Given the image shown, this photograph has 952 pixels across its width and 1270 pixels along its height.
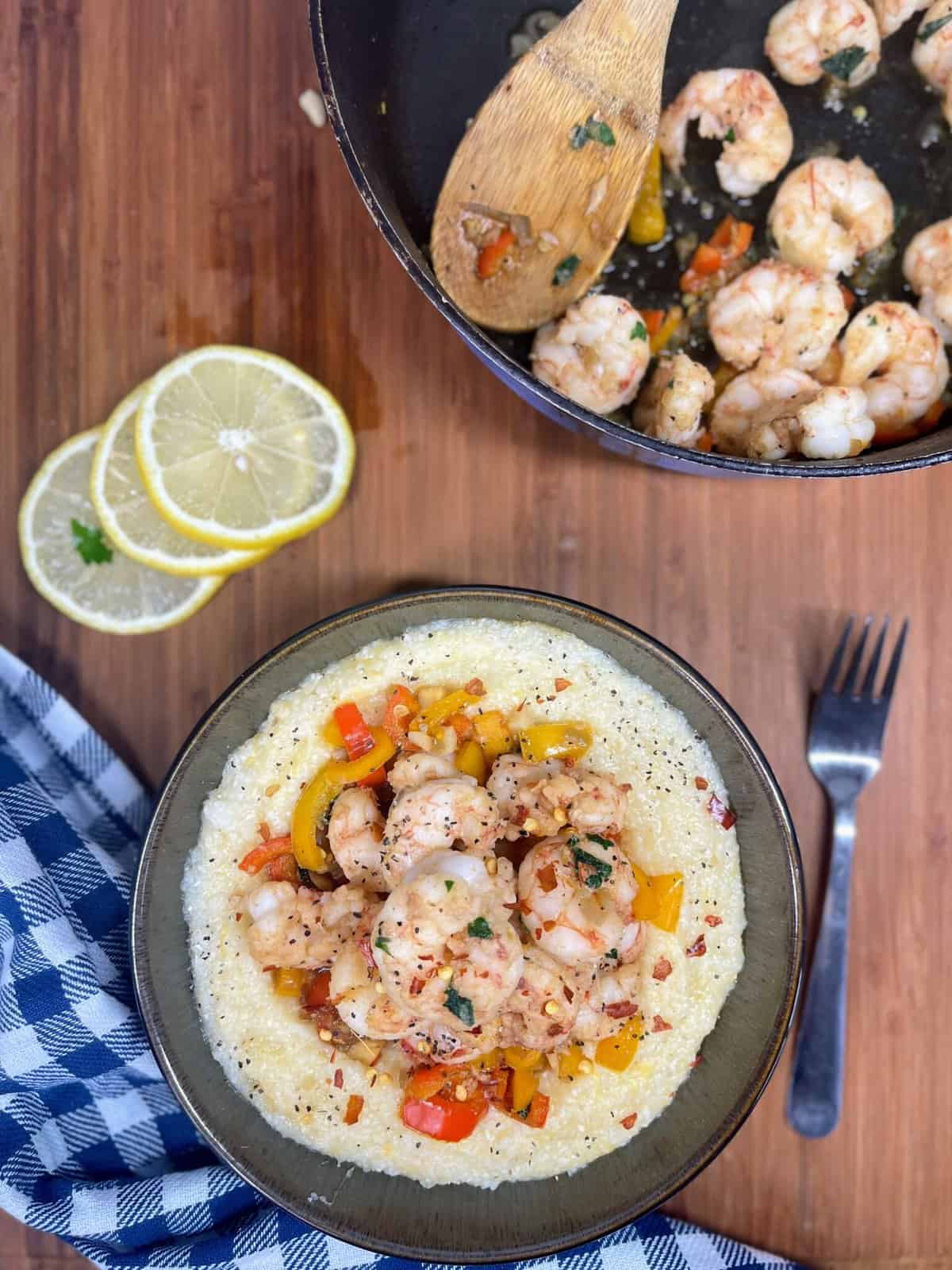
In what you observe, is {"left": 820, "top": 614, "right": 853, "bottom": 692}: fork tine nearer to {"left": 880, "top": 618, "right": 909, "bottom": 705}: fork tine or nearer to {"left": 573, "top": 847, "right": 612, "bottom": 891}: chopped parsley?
{"left": 880, "top": 618, "right": 909, "bottom": 705}: fork tine

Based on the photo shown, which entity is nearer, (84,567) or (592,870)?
(592,870)

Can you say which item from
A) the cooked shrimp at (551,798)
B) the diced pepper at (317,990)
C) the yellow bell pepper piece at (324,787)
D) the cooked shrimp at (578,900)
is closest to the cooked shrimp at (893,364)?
the cooked shrimp at (551,798)

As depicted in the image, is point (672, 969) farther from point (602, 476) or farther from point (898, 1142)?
point (602, 476)

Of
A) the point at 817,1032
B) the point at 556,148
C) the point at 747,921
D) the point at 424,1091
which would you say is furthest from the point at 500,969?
the point at 556,148

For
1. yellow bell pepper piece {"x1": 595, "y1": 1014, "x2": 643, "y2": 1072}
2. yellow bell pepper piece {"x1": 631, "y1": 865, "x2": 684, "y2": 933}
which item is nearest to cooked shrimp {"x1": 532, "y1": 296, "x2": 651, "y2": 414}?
yellow bell pepper piece {"x1": 631, "y1": 865, "x2": 684, "y2": 933}

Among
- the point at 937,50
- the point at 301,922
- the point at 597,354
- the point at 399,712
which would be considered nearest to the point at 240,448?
the point at 399,712

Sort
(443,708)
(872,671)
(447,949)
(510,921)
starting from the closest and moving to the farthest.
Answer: (447,949) → (510,921) → (443,708) → (872,671)

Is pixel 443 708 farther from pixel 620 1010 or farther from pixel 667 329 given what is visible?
pixel 667 329
